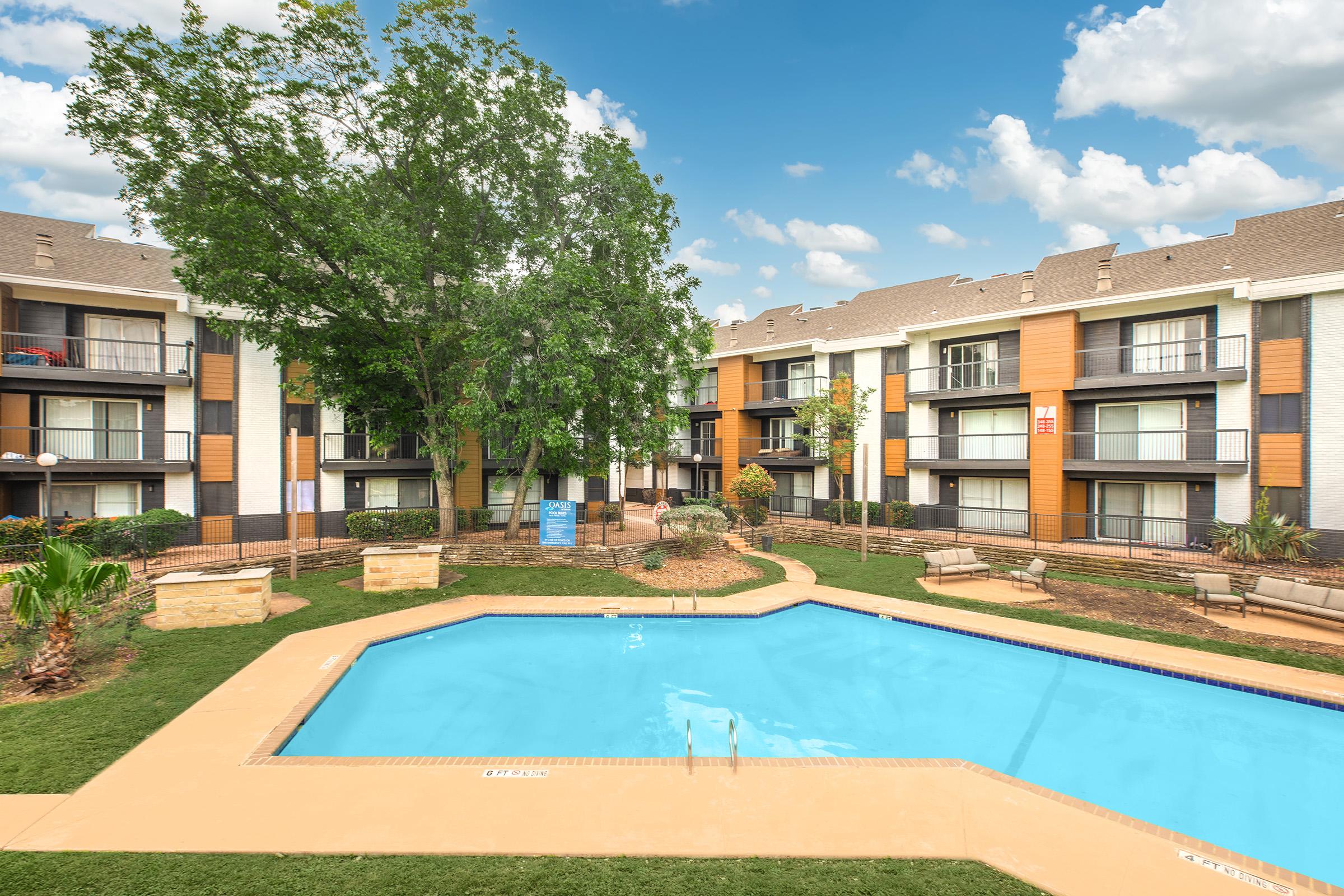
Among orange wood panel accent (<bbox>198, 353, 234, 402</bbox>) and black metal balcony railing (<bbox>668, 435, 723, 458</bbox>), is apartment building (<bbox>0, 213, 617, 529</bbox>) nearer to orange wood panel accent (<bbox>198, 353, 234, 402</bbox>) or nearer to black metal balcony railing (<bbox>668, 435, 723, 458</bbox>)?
orange wood panel accent (<bbox>198, 353, 234, 402</bbox>)

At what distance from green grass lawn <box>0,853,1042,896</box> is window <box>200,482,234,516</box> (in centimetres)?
1715

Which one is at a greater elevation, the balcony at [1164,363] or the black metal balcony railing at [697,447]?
the balcony at [1164,363]

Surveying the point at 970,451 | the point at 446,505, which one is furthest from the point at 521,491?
the point at 970,451

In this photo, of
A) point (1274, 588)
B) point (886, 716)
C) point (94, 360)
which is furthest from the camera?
point (94, 360)

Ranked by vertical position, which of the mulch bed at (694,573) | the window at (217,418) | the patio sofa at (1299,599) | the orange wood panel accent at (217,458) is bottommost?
the mulch bed at (694,573)

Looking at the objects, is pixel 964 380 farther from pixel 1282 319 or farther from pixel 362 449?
pixel 362 449

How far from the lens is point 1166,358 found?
18.4 m

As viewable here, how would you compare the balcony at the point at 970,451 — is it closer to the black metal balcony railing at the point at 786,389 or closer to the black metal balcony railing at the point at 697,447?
the black metal balcony railing at the point at 786,389

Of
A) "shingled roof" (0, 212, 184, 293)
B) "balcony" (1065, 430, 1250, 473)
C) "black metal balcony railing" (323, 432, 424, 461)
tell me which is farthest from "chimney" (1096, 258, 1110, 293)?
"shingled roof" (0, 212, 184, 293)

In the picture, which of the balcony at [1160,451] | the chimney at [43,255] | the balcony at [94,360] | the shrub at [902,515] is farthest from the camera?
the shrub at [902,515]

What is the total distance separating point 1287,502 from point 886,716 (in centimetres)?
1631

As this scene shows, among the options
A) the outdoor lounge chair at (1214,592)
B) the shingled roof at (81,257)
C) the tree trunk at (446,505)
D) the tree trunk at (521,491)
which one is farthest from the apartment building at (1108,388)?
the shingled roof at (81,257)

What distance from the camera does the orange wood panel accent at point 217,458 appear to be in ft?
61.2

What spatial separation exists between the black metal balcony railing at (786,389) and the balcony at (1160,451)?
9.70 meters
